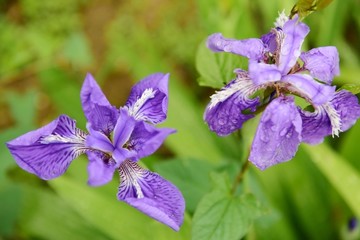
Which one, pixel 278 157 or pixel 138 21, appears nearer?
pixel 278 157

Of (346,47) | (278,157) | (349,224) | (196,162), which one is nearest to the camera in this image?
(278,157)

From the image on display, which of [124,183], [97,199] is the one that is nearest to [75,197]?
[97,199]

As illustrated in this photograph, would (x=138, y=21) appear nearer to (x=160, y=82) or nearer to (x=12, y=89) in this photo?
(x=12, y=89)

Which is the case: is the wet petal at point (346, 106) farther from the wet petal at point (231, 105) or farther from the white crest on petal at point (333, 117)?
the wet petal at point (231, 105)

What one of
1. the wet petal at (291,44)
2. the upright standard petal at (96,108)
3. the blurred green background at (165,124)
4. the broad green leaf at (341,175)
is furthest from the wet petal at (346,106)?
the broad green leaf at (341,175)

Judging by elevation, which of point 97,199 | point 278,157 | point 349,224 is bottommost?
point 349,224

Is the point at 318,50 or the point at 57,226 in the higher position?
the point at 318,50

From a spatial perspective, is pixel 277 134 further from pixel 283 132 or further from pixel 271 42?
pixel 271 42
